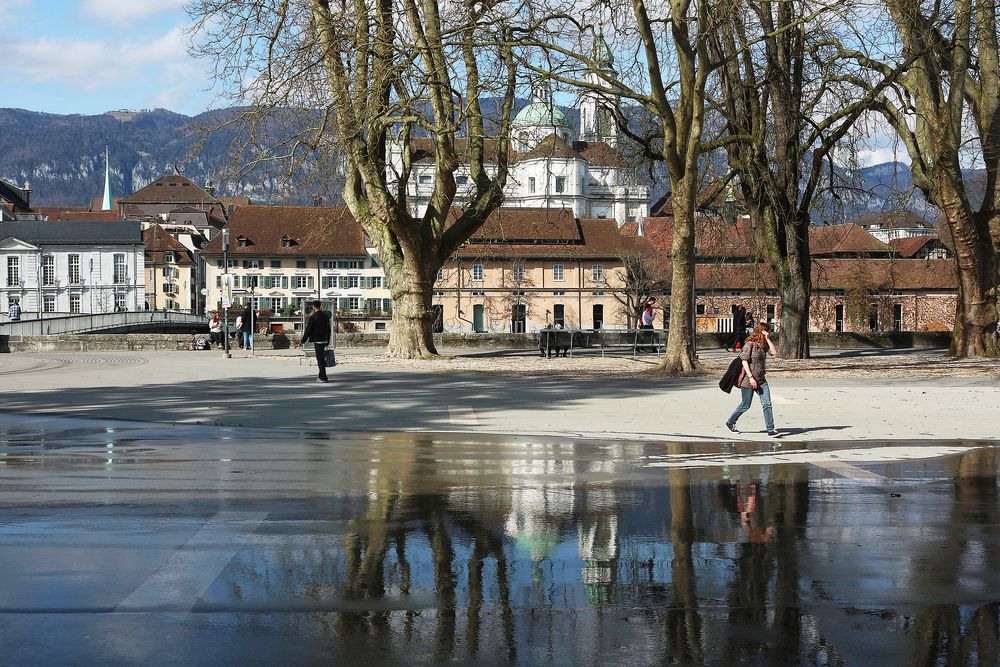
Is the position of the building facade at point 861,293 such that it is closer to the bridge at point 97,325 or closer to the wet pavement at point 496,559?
the bridge at point 97,325

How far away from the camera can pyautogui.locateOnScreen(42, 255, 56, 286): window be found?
115562 millimetres

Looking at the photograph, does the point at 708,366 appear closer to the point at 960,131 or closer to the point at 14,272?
the point at 960,131

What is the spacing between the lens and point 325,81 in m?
29.7

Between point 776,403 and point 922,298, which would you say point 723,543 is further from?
point 922,298

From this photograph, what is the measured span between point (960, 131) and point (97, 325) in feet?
151

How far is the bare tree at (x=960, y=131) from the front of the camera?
30531 millimetres

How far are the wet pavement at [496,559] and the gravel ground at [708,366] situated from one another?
50.2 ft

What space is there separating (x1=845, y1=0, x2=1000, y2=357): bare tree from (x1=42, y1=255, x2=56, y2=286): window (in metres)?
99.0

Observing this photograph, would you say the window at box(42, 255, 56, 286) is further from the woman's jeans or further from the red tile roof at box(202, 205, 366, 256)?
the woman's jeans

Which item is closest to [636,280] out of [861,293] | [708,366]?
[861,293]

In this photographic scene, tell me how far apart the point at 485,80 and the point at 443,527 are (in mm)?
20094

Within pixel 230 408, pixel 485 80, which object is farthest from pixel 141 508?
pixel 485 80

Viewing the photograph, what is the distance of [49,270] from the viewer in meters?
116

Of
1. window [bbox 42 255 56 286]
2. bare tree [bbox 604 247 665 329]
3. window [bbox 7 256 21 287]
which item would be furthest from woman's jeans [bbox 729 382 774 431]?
window [bbox 7 256 21 287]
